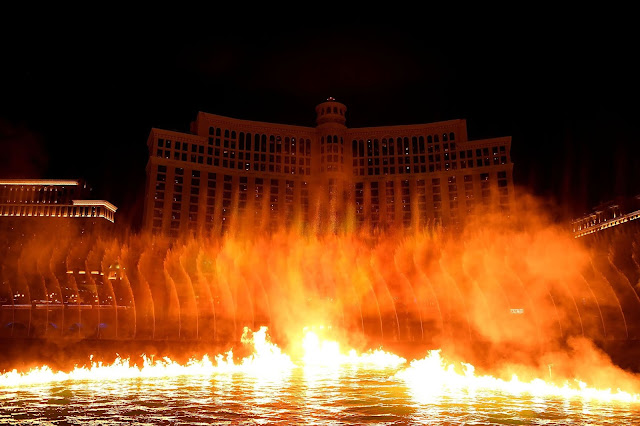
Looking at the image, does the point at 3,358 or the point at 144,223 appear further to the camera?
the point at 144,223

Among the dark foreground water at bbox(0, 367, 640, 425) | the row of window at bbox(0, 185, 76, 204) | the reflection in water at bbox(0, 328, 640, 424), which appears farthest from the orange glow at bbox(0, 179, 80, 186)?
the dark foreground water at bbox(0, 367, 640, 425)

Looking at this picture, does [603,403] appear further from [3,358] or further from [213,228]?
[213,228]

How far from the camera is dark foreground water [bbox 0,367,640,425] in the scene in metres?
12.5

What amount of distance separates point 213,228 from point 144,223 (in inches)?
516

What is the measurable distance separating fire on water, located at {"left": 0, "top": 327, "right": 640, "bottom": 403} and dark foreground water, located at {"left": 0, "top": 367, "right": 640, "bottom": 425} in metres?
0.78

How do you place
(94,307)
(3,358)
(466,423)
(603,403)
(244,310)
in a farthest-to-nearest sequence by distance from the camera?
(244,310)
(94,307)
(3,358)
(603,403)
(466,423)

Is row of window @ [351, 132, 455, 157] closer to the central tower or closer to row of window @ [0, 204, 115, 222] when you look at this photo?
the central tower

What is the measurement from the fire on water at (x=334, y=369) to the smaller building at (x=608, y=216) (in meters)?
79.1

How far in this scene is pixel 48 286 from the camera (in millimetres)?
65812

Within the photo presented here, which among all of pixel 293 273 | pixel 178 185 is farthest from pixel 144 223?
pixel 293 273

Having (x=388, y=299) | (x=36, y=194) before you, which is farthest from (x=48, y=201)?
(x=388, y=299)

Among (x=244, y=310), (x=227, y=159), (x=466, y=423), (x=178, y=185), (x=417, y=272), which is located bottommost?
(x=466, y=423)

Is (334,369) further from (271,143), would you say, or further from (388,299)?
(271,143)

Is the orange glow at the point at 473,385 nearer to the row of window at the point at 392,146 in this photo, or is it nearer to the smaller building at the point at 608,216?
the row of window at the point at 392,146
